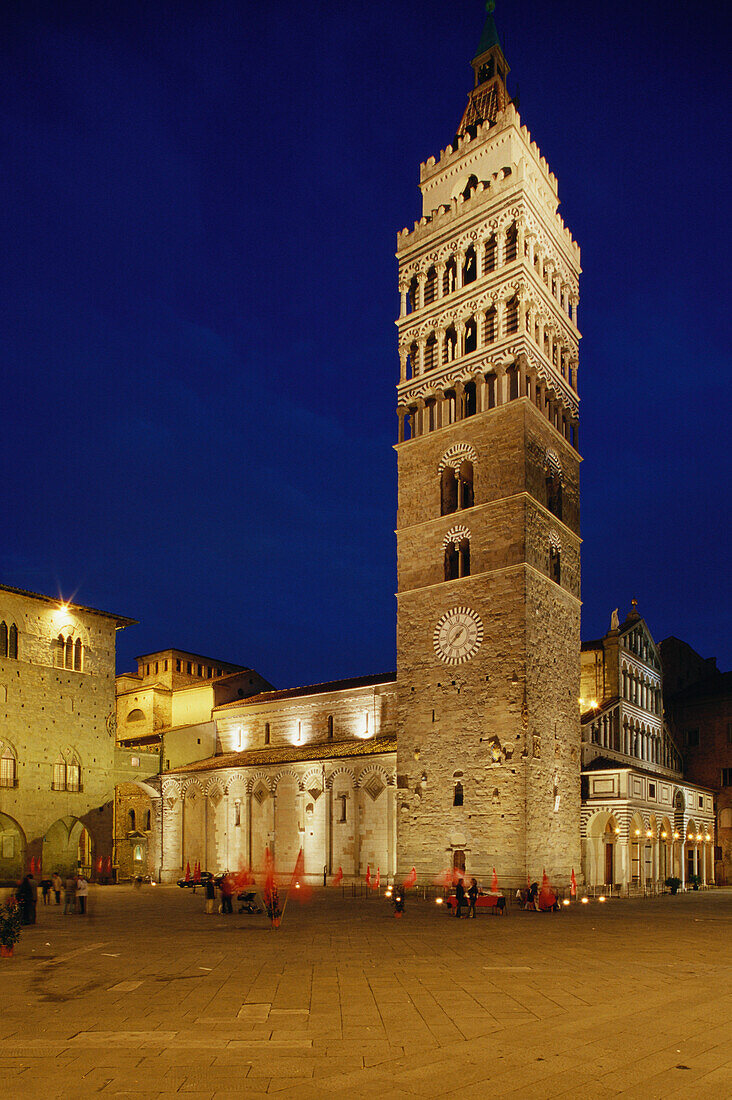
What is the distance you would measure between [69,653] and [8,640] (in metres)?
3.96

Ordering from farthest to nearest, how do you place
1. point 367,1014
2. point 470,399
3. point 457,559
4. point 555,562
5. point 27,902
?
1. point 470,399
2. point 555,562
3. point 457,559
4. point 27,902
5. point 367,1014

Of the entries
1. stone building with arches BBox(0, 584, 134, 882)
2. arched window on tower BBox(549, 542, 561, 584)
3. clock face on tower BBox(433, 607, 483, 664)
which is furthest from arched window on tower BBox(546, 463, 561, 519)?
stone building with arches BBox(0, 584, 134, 882)

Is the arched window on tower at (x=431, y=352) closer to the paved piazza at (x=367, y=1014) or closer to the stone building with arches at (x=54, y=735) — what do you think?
the stone building with arches at (x=54, y=735)

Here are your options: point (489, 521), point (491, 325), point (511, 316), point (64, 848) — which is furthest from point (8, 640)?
point (511, 316)

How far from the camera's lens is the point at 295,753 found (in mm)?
47938

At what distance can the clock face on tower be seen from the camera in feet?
120

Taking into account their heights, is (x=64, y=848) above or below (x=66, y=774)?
below

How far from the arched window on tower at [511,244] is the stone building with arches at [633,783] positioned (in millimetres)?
20555

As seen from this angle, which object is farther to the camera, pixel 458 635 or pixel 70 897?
pixel 458 635

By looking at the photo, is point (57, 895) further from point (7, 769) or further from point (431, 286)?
point (431, 286)

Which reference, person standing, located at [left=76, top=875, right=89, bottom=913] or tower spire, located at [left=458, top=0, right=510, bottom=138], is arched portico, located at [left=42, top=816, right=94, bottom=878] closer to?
person standing, located at [left=76, top=875, right=89, bottom=913]

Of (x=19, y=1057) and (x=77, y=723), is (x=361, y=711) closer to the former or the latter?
(x=77, y=723)

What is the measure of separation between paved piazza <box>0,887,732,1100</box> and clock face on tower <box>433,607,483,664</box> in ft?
52.1

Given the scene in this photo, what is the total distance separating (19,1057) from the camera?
9.47 metres
